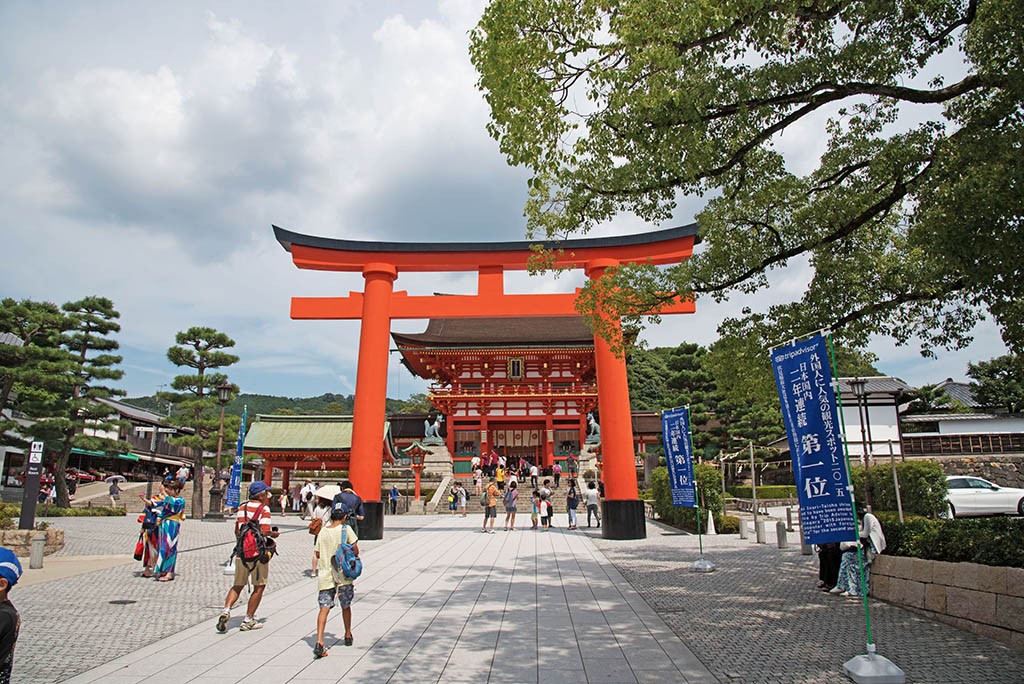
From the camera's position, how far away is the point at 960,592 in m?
6.18

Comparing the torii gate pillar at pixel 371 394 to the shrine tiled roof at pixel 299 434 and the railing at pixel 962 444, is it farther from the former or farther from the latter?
the railing at pixel 962 444

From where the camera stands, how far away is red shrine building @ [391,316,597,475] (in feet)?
105

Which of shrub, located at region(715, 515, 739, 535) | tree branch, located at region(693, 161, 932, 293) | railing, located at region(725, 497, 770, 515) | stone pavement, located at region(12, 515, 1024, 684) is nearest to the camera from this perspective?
stone pavement, located at region(12, 515, 1024, 684)

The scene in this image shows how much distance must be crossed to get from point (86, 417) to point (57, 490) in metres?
3.08

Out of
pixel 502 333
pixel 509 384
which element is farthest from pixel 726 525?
pixel 502 333

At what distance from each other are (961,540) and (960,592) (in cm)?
57

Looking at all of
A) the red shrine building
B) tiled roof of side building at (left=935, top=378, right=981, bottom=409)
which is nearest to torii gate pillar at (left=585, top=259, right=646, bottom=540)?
the red shrine building

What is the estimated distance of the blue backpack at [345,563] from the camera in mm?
5523

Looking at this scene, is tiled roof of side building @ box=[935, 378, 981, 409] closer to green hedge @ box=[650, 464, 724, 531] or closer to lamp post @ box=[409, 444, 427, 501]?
green hedge @ box=[650, 464, 724, 531]

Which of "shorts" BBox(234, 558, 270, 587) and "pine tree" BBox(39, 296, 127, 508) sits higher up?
"pine tree" BBox(39, 296, 127, 508)

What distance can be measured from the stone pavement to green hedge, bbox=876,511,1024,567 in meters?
0.77

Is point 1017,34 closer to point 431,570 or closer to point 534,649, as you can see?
point 534,649

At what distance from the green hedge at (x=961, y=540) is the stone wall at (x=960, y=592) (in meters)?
0.14

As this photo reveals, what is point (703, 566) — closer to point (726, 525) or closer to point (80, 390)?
point (726, 525)
